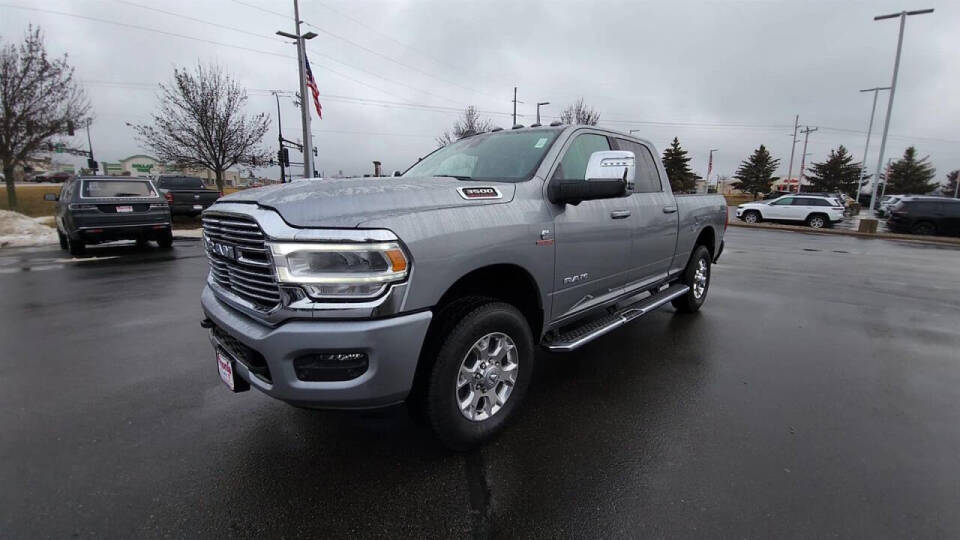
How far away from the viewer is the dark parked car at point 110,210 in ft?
30.6

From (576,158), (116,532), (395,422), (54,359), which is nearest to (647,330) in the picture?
(576,158)

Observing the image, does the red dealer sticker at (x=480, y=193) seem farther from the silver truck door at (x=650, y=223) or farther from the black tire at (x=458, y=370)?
the silver truck door at (x=650, y=223)

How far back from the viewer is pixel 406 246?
2.11m

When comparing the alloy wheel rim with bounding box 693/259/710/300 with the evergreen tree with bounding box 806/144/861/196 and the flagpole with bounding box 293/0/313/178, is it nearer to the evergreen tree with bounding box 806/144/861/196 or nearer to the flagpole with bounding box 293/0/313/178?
the flagpole with bounding box 293/0/313/178

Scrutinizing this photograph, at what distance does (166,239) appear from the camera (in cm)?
1091

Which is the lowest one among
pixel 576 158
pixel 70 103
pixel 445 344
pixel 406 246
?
pixel 445 344

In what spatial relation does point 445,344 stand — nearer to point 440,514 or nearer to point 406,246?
point 406,246

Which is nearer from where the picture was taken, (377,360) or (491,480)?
(377,360)

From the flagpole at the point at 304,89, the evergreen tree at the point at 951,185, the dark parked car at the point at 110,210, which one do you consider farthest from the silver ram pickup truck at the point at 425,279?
the evergreen tree at the point at 951,185

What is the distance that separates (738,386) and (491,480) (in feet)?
7.52

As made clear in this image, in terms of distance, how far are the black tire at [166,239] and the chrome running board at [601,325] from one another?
10835 millimetres

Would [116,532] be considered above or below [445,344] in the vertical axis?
below

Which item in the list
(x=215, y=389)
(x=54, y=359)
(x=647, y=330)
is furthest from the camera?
(x=647, y=330)

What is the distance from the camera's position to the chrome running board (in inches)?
121
